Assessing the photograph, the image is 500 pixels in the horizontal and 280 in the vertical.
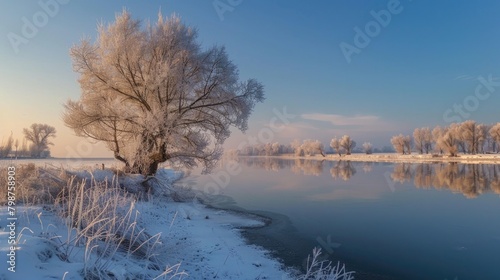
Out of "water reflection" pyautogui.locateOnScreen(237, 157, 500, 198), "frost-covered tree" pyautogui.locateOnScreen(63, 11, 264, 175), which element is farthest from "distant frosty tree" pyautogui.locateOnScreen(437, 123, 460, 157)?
"frost-covered tree" pyautogui.locateOnScreen(63, 11, 264, 175)

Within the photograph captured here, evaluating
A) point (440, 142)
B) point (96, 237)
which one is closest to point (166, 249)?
point (96, 237)

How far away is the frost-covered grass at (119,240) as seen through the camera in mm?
3535

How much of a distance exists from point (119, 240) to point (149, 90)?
39.0 ft

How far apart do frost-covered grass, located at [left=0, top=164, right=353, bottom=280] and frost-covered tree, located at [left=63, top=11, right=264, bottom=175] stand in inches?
111

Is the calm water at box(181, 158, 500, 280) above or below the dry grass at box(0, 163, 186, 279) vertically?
below

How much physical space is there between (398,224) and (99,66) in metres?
15.7

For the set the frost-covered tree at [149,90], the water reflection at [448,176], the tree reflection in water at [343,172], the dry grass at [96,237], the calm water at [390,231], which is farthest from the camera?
the tree reflection in water at [343,172]

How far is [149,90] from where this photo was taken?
1598cm

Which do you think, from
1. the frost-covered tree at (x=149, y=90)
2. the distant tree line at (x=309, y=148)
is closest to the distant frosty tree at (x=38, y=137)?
the frost-covered tree at (x=149, y=90)

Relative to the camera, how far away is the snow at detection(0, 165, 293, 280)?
3316 millimetres

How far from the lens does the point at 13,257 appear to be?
3035 mm

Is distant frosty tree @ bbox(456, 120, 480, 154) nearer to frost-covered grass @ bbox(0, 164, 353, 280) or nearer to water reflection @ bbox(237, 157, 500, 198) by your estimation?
water reflection @ bbox(237, 157, 500, 198)
